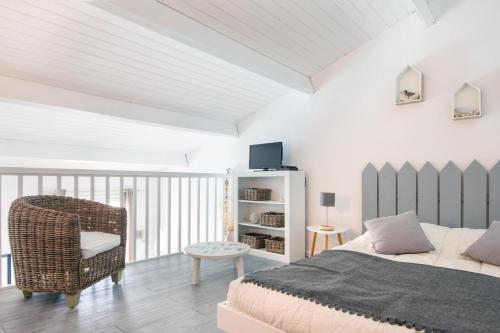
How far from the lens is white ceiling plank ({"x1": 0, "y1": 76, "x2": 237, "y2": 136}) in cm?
305

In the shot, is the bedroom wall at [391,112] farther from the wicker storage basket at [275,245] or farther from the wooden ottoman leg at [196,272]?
the wooden ottoman leg at [196,272]

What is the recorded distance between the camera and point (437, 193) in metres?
3.26

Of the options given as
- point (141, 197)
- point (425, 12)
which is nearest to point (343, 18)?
point (425, 12)

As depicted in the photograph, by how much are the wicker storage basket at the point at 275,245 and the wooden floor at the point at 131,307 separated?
93 cm

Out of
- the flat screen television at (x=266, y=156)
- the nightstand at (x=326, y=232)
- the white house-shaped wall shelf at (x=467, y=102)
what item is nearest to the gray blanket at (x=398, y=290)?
the nightstand at (x=326, y=232)

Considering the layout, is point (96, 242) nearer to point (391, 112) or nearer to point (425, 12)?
point (391, 112)

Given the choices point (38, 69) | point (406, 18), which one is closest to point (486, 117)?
point (406, 18)

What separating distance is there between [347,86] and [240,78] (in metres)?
1.36

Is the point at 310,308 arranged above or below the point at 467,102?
below

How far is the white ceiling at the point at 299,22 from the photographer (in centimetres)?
283

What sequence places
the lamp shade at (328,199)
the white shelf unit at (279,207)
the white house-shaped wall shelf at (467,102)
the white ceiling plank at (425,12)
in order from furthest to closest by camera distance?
the white shelf unit at (279,207) < the lamp shade at (328,199) < the white house-shaped wall shelf at (467,102) < the white ceiling plank at (425,12)

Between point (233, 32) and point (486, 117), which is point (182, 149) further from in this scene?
point (486, 117)

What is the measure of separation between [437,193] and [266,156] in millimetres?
2129

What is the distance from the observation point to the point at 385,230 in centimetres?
271
